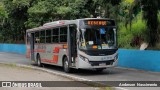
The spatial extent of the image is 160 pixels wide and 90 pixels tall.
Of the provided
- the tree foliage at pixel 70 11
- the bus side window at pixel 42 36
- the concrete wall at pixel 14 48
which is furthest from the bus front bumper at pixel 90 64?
the concrete wall at pixel 14 48

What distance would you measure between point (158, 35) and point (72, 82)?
35.0 ft

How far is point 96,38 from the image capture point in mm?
18656

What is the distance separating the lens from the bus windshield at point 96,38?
18578 mm

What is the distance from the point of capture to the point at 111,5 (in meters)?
25.9

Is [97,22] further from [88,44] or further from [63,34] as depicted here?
[63,34]

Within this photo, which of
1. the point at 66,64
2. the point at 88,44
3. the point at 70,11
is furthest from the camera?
the point at 70,11

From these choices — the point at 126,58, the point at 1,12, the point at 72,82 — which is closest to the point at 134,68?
the point at 126,58

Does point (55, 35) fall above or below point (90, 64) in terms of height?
above

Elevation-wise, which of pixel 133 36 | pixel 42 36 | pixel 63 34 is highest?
pixel 63 34

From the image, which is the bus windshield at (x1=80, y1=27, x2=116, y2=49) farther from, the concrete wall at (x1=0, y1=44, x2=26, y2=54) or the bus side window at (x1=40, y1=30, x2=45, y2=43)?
the concrete wall at (x1=0, y1=44, x2=26, y2=54)

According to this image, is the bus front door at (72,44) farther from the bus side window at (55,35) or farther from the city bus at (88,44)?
the bus side window at (55,35)

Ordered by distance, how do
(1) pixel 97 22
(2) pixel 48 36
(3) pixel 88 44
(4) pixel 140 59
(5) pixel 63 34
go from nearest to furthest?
(3) pixel 88 44
(1) pixel 97 22
(5) pixel 63 34
(4) pixel 140 59
(2) pixel 48 36

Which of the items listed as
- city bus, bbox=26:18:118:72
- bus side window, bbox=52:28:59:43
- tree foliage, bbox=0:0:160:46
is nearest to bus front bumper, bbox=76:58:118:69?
city bus, bbox=26:18:118:72

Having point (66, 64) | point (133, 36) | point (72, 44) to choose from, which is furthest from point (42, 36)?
point (133, 36)
